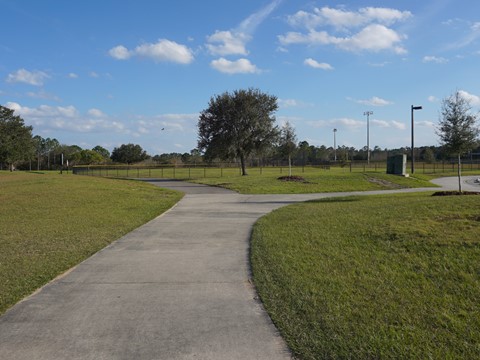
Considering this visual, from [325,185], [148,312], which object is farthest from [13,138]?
[148,312]

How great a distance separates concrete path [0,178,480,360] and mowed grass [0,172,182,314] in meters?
0.41

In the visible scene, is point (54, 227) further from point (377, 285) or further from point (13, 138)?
point (13, 138)

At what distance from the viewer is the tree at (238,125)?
43.0 m

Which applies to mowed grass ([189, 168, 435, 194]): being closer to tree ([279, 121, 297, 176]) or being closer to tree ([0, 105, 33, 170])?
tree ([279, 121, 297, 176])

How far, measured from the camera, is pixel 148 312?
4.62m

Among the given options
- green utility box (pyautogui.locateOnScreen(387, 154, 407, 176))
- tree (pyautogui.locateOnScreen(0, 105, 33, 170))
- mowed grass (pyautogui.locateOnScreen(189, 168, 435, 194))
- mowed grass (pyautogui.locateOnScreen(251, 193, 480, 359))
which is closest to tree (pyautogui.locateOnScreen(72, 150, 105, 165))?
tree (pyautogui.locateOnScreen(0, 105, 33, 170))

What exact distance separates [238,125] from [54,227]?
33307mm

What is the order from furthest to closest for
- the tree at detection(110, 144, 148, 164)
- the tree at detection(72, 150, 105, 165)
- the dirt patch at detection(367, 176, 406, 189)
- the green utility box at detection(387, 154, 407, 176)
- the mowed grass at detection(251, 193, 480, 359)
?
the tree at detection(110, 144, 148, 164), the tree at detection(72, 150, 105, 165), the green utility box at detection(387, 154, 407, 176), the dirt patch at detection(367, 176, 406, 189), the mowed grass at detection(251, 193, 480, 359)

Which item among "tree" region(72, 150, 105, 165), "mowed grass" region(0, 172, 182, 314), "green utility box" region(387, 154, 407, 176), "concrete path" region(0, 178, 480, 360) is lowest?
"concrete path" region(0, 178, 480, 360)

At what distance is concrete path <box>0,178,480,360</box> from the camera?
367 cm

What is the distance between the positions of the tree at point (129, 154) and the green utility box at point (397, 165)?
80.2m

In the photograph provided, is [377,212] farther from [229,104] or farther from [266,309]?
[229,104]

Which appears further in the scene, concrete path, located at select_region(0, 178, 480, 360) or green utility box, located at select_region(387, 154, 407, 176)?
green utility box, located at select_region(387, 154, 407, 176)

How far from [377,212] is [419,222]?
260cm
